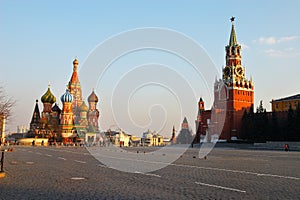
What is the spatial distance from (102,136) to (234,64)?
40.7 metres

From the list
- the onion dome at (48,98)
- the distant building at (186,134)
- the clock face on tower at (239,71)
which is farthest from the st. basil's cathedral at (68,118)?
the clock face on tower at (239,71)

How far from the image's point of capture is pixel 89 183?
32.8 ft

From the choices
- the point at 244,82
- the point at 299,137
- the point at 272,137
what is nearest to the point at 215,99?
the point at 244,82

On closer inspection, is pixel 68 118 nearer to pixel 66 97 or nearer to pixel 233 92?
pixel 66 97

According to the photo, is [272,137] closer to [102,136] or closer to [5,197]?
[102,136]

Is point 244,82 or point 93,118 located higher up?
point 244,82

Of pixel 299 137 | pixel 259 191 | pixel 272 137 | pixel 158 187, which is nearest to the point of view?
pixel 259 191

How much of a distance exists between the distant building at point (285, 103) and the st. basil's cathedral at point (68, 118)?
158 ft

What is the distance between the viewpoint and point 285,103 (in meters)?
85.5

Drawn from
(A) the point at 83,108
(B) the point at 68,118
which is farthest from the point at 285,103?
(B) the point at 68,118

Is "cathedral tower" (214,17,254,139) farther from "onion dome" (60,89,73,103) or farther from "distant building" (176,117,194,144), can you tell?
"onion dome" (60,89,73,103)

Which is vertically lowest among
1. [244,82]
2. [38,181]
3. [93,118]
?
[38,181]

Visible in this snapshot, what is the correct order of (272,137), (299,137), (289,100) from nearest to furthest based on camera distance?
(299,137) < (272,137) < (289,100)

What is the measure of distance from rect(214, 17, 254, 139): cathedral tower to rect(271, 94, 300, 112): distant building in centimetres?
601
